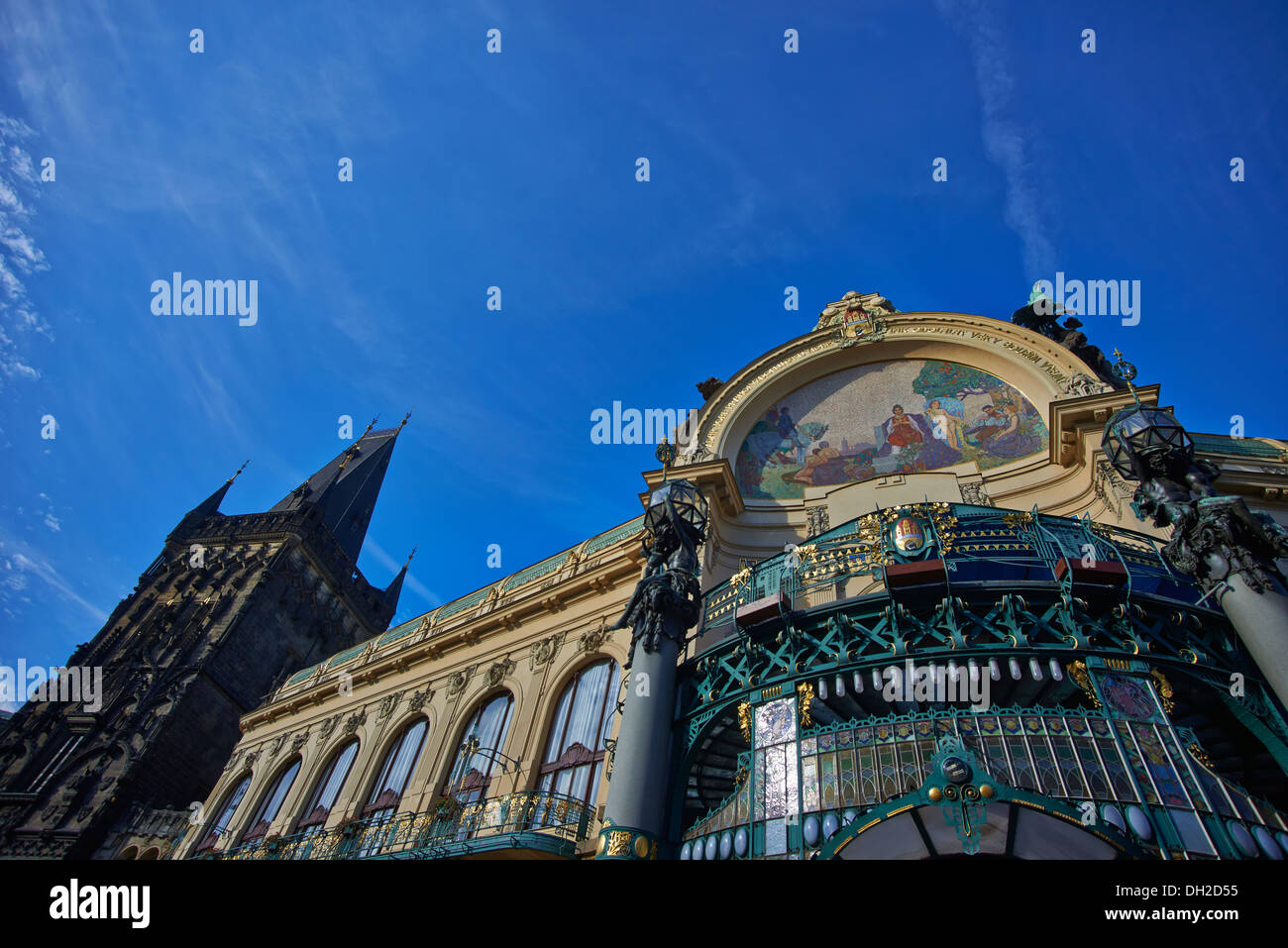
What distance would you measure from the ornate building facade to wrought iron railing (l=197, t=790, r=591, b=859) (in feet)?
0.32

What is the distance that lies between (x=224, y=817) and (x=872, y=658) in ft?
85.5

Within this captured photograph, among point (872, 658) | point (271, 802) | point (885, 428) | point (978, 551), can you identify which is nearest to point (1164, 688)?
point (978, 551)

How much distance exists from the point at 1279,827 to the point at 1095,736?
185 centimetres

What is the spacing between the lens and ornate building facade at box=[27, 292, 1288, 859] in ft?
26.8

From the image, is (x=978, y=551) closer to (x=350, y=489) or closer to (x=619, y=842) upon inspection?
(x=619, y=842)

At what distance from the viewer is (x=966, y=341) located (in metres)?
20.0

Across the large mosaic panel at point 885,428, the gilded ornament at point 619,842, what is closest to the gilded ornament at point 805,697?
the gilded ornament at point 619,842

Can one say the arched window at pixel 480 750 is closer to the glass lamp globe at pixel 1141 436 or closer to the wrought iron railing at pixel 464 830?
the wrought iron railing at pixel 464 830

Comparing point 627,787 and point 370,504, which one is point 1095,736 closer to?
point 627,787

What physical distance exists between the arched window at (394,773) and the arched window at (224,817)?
836 cm

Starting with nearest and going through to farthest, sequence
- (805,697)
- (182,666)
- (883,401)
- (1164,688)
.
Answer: (1164,688) → (805,697) → (883,401) → (182,666)

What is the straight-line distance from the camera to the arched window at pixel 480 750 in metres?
16.8

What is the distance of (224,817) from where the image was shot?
2591 cm
